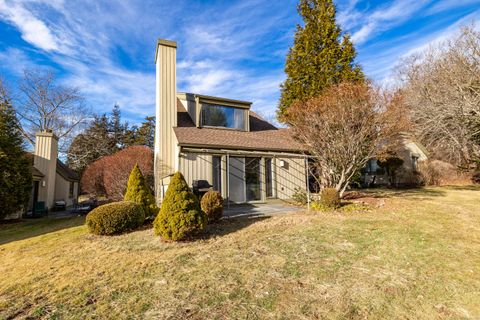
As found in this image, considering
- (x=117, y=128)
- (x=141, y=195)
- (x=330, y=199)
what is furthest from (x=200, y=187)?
(x=117, y=128)

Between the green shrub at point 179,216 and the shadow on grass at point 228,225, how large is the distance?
62 cm

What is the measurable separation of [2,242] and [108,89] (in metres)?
14.7

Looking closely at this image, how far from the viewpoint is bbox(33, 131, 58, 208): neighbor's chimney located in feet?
44.5

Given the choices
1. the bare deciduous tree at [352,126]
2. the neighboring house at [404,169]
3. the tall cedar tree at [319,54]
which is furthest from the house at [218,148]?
the neighboring house at [404,169]

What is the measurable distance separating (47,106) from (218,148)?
2192 cm

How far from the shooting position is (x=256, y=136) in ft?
44.7

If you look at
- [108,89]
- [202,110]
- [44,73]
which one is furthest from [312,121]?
[44,73]

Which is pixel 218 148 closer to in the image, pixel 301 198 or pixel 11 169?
pixel 301 198

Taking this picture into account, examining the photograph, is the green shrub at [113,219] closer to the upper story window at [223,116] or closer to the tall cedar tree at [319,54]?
the upper story window at [223,116]

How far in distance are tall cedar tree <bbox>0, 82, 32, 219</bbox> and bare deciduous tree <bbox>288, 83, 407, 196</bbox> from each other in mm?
13308

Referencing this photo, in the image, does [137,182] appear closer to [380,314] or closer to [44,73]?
[380,314]

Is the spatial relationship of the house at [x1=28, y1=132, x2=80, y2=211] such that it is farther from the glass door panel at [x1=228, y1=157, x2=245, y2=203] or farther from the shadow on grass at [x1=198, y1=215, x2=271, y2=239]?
the shadow on grass at [x1=198, y1=215, x2=271, y2=239]

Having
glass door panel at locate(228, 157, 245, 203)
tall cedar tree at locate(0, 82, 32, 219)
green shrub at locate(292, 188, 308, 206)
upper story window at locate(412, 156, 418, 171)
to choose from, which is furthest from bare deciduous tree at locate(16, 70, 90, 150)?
upper story window at locate(412, 156, 418, 171)

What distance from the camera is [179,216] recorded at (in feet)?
19.1
